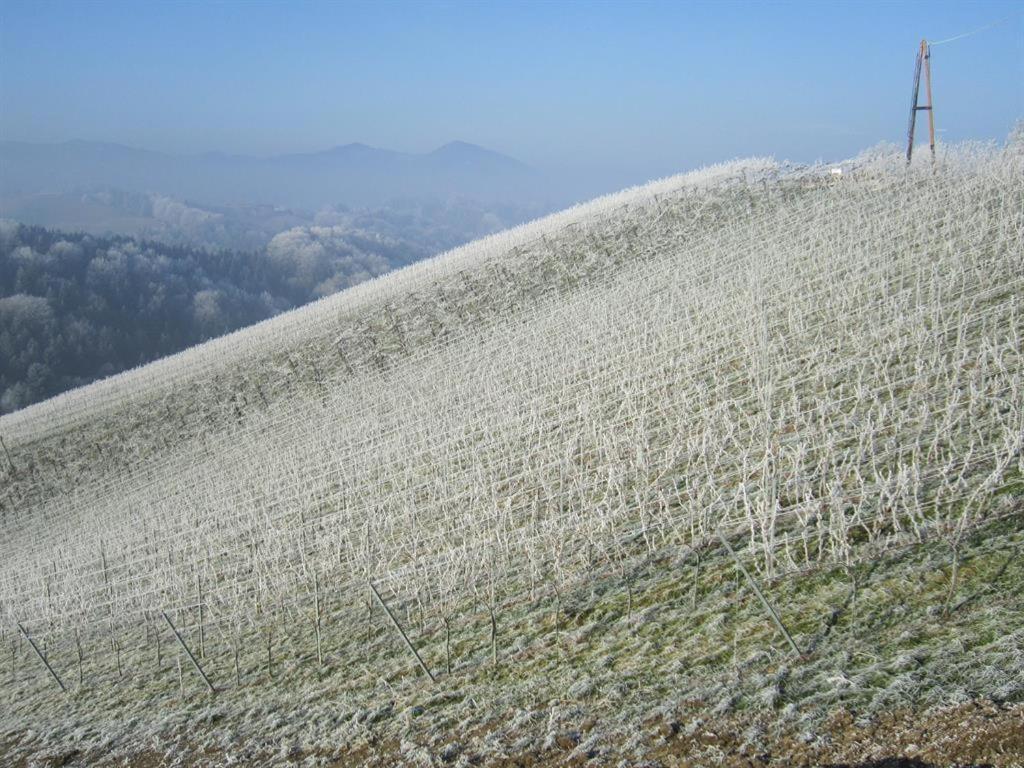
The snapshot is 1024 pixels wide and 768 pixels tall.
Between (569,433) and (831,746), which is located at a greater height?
(831,746)

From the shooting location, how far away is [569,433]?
43.0 ft

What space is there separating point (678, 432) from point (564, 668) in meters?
4.67

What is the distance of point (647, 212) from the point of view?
96.0 ft

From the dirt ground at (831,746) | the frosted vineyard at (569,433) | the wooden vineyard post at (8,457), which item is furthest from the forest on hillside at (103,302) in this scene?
the dirt ground at (831,746)

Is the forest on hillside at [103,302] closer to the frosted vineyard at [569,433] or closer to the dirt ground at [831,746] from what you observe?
the frosted vineyard at [569,433]

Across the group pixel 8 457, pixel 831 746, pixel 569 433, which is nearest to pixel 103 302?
pixel 8 457

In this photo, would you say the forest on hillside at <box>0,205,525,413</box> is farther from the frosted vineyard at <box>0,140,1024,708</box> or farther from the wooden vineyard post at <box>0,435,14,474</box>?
the frosted vineyard at <box>0,140,1024,708</box>

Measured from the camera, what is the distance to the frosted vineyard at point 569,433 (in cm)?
894

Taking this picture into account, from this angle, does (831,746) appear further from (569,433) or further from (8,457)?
(8,457)

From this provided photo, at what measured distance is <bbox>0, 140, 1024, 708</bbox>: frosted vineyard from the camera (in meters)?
8.94

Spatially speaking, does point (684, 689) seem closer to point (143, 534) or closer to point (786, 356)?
point (786, 356)

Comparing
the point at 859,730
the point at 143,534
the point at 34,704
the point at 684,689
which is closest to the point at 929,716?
the point at 859,730

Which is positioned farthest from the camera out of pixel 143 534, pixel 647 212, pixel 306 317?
pixel 306 317

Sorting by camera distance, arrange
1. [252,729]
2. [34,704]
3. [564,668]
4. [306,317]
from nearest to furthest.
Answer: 1. [564,668]
2. [252,729]
3. [34,704]
4. [306,317]
